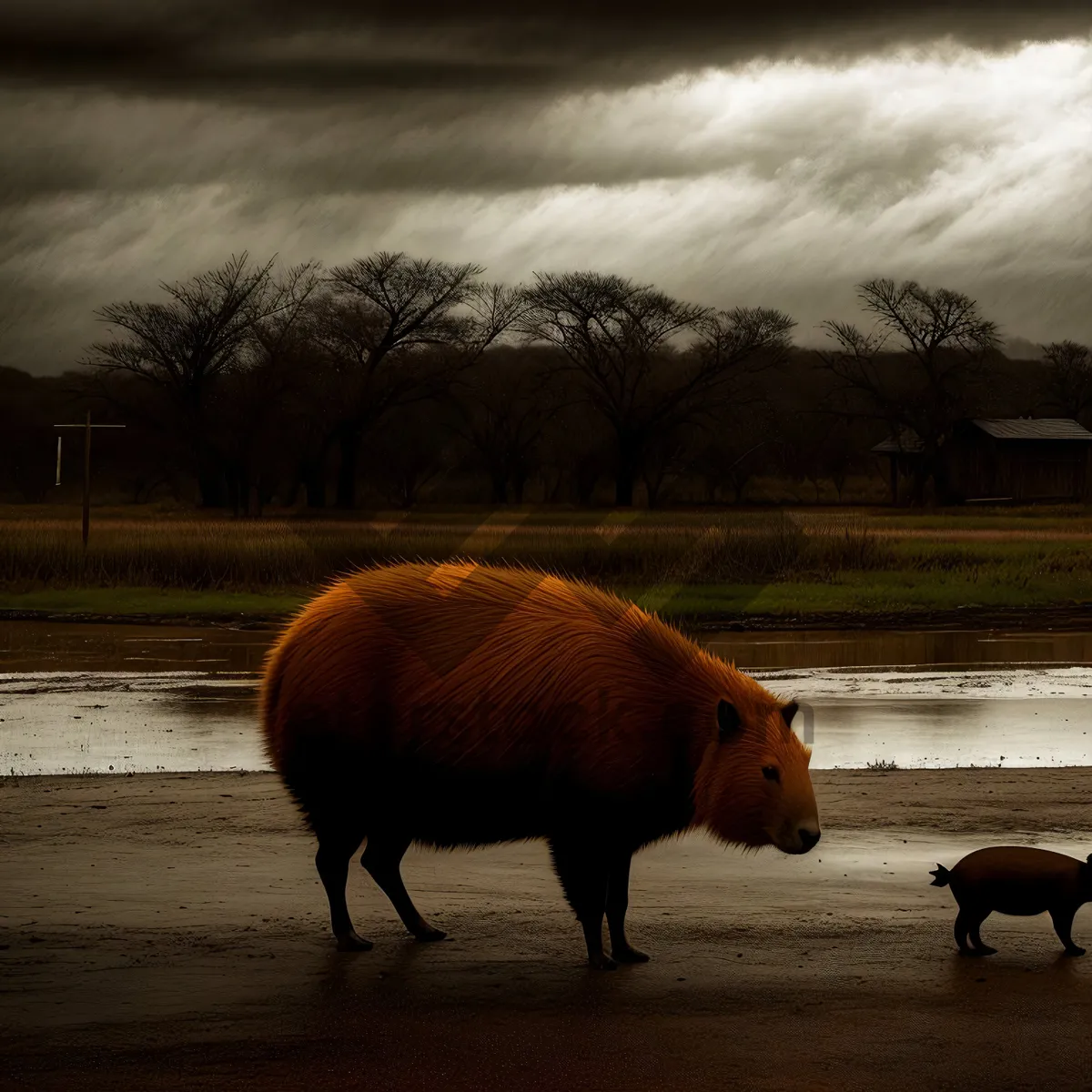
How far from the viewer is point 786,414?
114875 mm

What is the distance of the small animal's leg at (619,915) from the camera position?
21.2 feet

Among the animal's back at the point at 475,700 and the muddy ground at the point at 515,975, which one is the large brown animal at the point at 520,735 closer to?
the animal's back at the point at 475,700

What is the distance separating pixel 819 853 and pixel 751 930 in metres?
1.82

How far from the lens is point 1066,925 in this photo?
655cm

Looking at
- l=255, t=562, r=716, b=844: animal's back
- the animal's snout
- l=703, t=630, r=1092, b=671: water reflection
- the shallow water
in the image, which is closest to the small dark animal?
the animal's snout

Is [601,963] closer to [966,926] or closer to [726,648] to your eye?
[966,926]

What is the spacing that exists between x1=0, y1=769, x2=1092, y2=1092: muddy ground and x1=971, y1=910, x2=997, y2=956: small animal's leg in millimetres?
65

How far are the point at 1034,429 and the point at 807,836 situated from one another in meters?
85.2

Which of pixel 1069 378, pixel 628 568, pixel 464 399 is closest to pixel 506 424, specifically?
pixel 464 399

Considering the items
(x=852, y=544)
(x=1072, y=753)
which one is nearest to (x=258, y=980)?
(x=1072, y=753)

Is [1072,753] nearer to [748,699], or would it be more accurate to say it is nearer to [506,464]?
[748,699]

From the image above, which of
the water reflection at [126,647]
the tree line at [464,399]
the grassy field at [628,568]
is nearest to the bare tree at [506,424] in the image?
the tree line at [464,399]

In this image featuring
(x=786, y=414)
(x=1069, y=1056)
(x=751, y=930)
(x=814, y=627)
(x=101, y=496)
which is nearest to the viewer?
(x=1069, y=1056)

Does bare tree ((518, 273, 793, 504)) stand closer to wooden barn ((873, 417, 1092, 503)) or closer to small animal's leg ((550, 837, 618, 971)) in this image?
wooden barn ((873, 417, 1092, 503))
